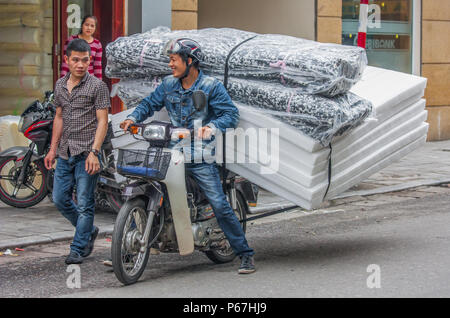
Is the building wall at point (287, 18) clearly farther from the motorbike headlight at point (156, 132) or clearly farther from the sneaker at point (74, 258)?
the motorbike headlight at point (156, 132)

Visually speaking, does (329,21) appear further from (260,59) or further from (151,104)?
(151,104)

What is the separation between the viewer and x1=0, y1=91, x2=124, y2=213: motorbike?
8.33 metres

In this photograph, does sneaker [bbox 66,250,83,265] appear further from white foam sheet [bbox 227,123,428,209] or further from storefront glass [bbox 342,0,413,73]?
storefront glass [bbox 342,0,413,73]

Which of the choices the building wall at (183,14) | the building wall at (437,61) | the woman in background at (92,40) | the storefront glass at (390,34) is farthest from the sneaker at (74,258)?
the building wall at (437,61)

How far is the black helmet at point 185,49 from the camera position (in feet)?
19.2

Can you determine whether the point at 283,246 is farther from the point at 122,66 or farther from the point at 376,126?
the point at 122,66

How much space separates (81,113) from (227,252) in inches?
63.9

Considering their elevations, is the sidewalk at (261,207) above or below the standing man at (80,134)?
below

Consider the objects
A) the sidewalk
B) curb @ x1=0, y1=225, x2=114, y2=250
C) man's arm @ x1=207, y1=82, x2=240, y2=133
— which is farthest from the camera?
the sidewalk

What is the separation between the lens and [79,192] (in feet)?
21.2

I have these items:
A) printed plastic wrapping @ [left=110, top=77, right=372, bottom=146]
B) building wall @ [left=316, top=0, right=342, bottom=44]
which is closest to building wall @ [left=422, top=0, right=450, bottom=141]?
building wall @ [left=316, top=0, right=342, bottom=44]

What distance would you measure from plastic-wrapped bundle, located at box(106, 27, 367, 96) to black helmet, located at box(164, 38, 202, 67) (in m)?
0.32

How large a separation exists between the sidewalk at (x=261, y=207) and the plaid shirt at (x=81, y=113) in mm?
1310
